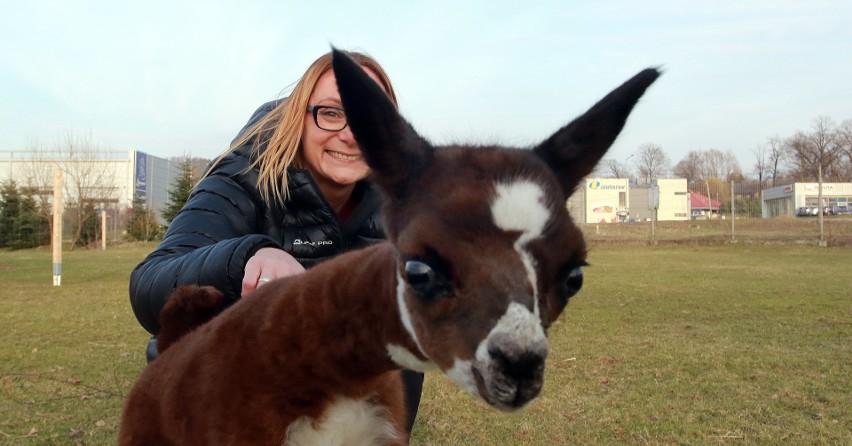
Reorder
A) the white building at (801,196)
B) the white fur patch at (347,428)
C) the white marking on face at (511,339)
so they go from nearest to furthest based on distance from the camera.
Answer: the white marking on face at (511,339), the white fur patch at (347,428), the white building at (801,196)

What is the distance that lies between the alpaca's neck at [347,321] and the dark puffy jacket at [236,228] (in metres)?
0.77

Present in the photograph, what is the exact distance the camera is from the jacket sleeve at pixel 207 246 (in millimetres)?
3316

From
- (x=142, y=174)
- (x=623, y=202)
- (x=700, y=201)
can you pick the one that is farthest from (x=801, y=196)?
(x=142, y=174)

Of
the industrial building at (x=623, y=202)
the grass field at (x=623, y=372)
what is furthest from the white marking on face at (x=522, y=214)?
the industrial building at (x=623, y=202)

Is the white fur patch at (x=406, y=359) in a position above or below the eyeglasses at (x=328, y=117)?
below

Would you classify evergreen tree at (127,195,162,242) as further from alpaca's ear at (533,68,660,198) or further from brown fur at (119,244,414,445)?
alpaca's ear at (533,68,660,198)

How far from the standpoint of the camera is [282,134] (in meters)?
4.45

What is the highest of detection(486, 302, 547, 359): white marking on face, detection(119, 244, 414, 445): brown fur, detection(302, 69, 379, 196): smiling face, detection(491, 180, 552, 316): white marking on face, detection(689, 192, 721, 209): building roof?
detection(689, 192, 721, 209): building roof

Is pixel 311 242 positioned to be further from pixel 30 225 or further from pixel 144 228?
pixel 30 225

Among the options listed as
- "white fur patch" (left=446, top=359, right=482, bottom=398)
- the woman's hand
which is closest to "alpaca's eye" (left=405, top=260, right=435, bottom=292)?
"white fur patch" (left=446, top=359, right=482, bottom=398)

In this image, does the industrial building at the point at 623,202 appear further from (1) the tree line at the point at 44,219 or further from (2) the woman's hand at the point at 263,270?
(1) the tree line at the point at 44,219

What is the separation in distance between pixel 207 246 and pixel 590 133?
6.86ft

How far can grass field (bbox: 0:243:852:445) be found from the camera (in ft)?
20.3

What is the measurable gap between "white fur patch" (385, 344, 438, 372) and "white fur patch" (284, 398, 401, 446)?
0.31 m
